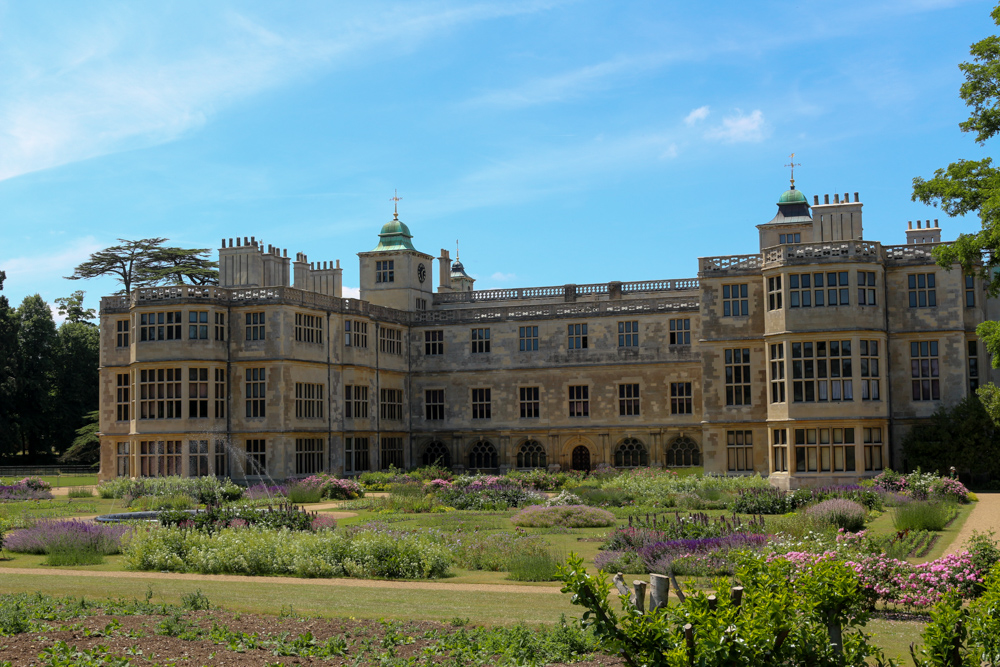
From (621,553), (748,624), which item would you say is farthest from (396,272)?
(748,624)

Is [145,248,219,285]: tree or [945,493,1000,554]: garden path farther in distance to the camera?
[145,248,219,285]: tree

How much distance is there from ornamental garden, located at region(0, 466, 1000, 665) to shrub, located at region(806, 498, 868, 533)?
5 cm

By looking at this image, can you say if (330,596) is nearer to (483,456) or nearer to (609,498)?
(609,498)

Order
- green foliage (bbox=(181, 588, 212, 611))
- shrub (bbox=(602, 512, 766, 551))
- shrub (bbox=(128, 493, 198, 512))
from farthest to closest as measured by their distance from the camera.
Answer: shrub (bbox=(128, 493, 198, 512)) → shrub (bbox=(602, 512, 766, 551)) → green foliage (bbox=(181, 588, 212, 611))

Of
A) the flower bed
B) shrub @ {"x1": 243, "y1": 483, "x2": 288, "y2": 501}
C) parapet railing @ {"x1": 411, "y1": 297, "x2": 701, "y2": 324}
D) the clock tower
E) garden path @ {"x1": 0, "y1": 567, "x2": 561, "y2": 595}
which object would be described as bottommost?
the flower bed

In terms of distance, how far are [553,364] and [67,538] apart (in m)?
28.9

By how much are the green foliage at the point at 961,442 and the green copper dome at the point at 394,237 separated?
27841mm

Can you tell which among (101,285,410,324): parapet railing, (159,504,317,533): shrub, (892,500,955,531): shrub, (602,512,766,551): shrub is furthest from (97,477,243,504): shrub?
(892,500,955,531): shrub

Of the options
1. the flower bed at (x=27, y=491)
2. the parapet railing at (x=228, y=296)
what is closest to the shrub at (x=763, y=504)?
the parapet railing at (x=228, y=296)

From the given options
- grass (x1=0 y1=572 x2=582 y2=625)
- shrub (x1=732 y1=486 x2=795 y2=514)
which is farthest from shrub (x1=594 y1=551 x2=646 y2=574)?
shrub (x1=732 y1=486 x2=795 y2=514)

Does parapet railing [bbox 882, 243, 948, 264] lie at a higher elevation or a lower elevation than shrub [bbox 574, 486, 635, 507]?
higher

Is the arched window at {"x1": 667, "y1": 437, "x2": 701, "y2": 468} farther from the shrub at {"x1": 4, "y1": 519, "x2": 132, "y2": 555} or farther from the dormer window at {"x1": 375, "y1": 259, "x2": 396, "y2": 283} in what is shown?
the shrub at {"x1": 4, "y1": 519, "x2": 132, "y2": 555}

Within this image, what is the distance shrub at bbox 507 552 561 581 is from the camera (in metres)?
16.0

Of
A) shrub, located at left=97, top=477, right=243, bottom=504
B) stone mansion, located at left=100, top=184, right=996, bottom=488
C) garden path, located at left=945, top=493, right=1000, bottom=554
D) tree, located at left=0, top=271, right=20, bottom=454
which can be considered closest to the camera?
garden path, located at left=945, top=493, right=1000, bottom=554
